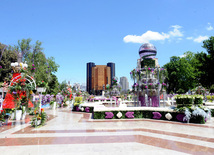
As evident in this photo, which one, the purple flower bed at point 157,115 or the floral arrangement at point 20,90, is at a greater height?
the floral arrangement at point 20,90

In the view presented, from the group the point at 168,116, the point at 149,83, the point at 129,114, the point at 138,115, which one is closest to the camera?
the point at 168,116

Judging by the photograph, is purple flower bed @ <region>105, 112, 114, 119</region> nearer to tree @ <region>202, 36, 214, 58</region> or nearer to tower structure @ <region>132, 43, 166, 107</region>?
tower structure @ <region>132, 43, 166, 107</region>

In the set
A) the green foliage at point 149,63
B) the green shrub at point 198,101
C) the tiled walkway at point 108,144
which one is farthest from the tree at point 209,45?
the tiled walkway at point 108,144

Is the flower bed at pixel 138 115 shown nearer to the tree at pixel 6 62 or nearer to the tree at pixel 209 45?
the tree at pixel 6 62

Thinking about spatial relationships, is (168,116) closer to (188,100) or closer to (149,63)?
(188,100)

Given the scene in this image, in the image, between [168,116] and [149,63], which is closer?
[168,116]

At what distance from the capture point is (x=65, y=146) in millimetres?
6305

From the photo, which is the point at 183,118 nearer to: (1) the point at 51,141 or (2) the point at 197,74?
(1) the point at 51,141

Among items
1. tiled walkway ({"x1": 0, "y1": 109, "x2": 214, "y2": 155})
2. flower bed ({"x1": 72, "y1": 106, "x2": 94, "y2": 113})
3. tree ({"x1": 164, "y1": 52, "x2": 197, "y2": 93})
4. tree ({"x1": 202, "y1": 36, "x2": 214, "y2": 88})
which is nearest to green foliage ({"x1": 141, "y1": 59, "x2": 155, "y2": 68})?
flower bed ({"x1": 72, "y1": 106, "x2": 94, "y2": 113})

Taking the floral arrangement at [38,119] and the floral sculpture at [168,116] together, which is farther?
the floral sculpture at [168,116]

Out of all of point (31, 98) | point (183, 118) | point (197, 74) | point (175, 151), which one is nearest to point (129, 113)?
point (183, 118)

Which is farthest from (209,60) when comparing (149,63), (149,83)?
(149,83)

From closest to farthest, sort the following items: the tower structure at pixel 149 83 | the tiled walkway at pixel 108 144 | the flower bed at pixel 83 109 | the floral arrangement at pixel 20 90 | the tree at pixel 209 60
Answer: the tiled walkway at pixel 108 144 → the floral arrangement at pixel 20 90 → the tower structure at pixel 149 83 → the flower bed at pixel 83 109 → the tree at pixel 209 60

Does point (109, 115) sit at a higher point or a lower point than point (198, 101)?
lower
